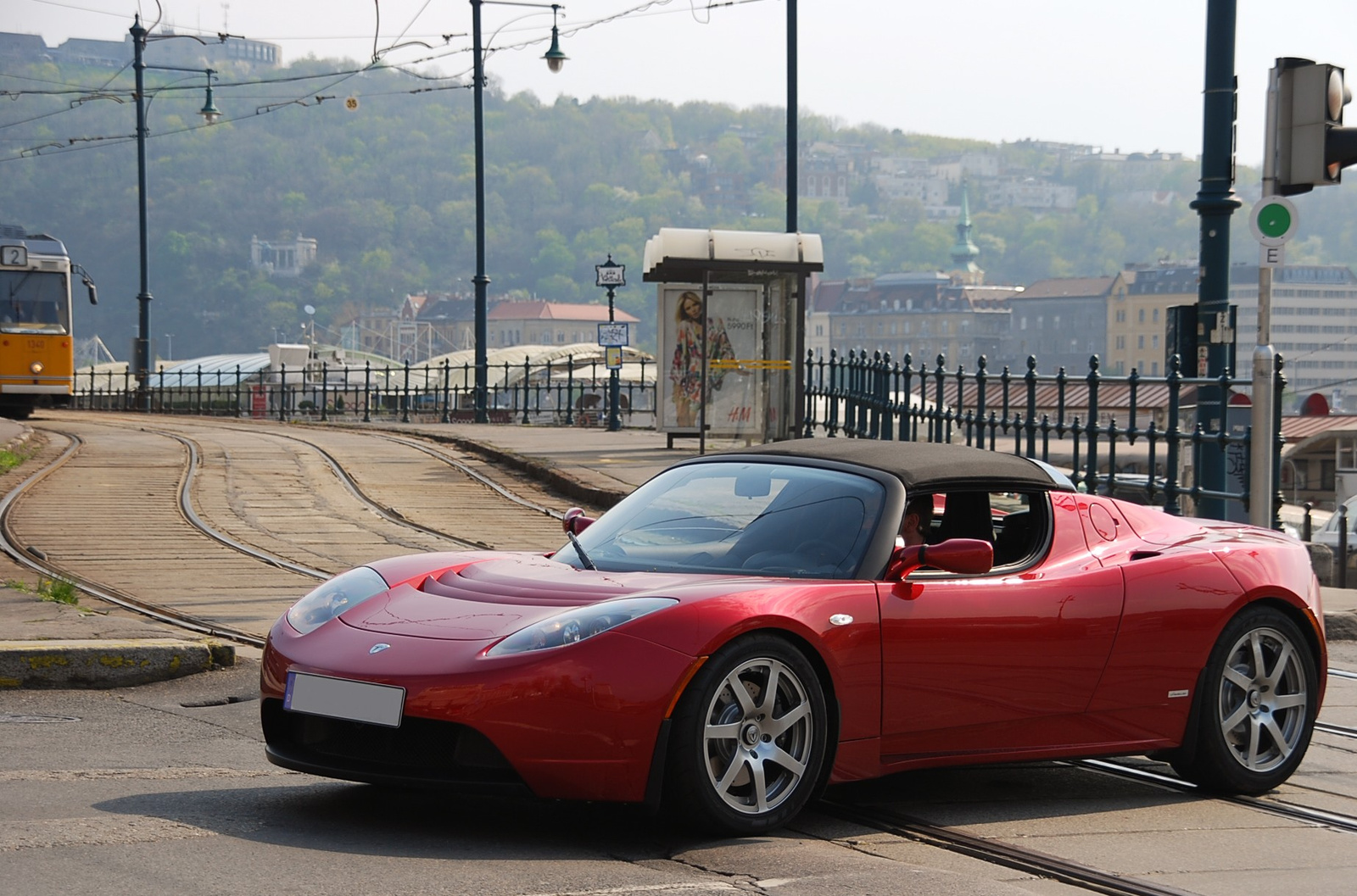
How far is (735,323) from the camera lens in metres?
19.7

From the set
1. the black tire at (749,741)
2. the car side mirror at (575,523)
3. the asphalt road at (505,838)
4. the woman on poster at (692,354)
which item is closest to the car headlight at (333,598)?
the asphalt road at (505,838)

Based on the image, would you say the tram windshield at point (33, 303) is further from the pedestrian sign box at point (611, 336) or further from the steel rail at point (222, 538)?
the steel rail at point (222, 538)

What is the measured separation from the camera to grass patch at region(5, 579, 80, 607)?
8.89 meters

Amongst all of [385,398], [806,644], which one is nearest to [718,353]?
[806,644]

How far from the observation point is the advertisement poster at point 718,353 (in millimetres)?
19594

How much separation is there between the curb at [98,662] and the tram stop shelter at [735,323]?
12.0 m

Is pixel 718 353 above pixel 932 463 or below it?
above

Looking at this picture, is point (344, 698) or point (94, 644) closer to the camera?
point (344, 698)

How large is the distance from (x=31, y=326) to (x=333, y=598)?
28.2m

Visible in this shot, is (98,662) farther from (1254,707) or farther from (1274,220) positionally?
(1274,220)

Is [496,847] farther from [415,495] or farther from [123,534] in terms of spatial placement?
[415,495]

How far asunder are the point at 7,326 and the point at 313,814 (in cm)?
2868

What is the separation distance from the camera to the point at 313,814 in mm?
4844

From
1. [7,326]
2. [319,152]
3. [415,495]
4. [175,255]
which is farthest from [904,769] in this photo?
[319,152]
